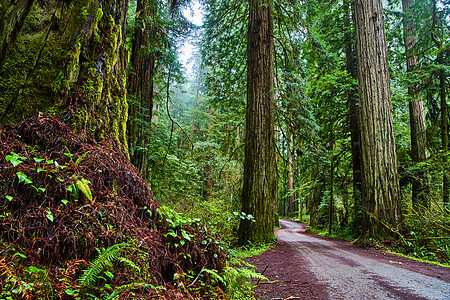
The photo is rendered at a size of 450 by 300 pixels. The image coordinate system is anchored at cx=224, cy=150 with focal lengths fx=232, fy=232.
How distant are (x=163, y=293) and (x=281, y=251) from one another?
433cm

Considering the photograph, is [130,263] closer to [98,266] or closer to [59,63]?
[98,266]

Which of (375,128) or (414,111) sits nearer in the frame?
(375,128)

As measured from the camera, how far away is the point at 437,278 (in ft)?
10.1

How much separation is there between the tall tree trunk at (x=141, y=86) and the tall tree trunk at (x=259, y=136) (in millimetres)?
2950

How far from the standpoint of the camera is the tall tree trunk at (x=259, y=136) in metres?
6.21

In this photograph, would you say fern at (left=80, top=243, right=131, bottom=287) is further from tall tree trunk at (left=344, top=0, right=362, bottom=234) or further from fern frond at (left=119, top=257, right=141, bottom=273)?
tall tree trunk at (left=344, top=0, right=362, bottom=234)

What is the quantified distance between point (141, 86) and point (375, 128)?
23.9 ft

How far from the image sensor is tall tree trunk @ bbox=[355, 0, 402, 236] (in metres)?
6.39

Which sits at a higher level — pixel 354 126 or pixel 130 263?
pixel 354 126

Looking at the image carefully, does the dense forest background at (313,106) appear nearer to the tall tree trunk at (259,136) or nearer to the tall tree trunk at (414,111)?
the tall tree trunk at (414,111)

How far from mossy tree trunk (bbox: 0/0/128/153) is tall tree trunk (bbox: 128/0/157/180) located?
10.4 ft

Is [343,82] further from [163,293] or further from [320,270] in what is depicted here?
[163,293]

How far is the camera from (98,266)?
1.59 m

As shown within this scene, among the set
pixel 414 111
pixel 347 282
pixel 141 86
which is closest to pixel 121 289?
pixel 347 282
